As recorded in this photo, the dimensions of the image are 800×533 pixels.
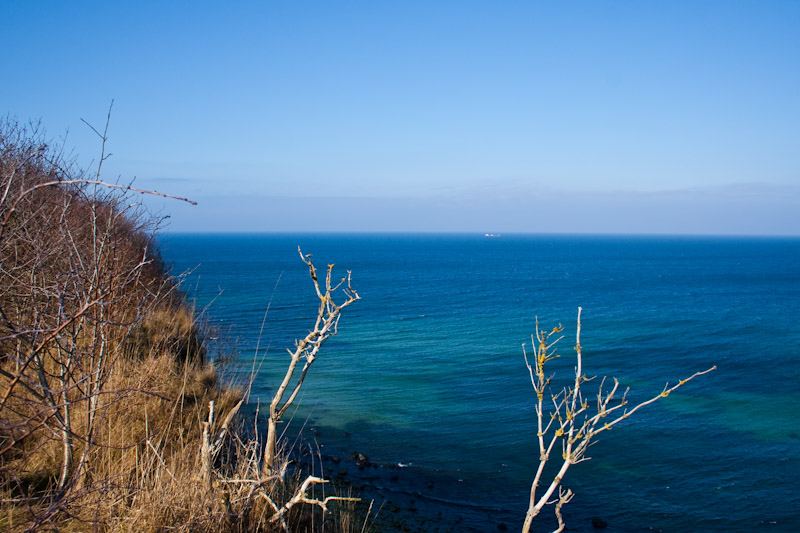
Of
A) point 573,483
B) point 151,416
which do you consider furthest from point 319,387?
point 151,416

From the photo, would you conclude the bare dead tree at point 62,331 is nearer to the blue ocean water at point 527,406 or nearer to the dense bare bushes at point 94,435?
the dense bare bushes at point 94,435

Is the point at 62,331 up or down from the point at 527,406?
up

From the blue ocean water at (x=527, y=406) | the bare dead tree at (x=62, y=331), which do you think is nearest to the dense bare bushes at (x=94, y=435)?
the bare dead tree at (x=62, y=331)

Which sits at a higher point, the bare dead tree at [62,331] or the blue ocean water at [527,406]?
the bare dead tree at [62,331]

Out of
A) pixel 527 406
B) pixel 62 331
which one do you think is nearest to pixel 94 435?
pixel 62 331

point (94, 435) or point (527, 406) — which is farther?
point (527, 406)

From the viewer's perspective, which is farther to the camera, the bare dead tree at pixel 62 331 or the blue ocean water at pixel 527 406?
the blue ocean water at pixel 527 406

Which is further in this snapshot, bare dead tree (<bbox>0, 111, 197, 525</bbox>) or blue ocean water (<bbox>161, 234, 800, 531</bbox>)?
blue ocean water (<bbox>161, 234, 800, 531</bbox>)

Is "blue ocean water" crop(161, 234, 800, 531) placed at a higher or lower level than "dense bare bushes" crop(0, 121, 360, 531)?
lower

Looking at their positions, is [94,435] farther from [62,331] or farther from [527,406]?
[527,406]

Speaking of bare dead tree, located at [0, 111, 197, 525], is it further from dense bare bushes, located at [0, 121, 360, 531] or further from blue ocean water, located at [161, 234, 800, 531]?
blue ocean water, located at [161, 234, 800, 531]

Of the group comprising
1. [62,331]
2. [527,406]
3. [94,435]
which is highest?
[62,331]

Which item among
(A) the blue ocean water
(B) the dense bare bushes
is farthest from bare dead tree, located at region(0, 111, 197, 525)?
(A) the blue ocean water

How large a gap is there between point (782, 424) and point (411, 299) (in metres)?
30.5
